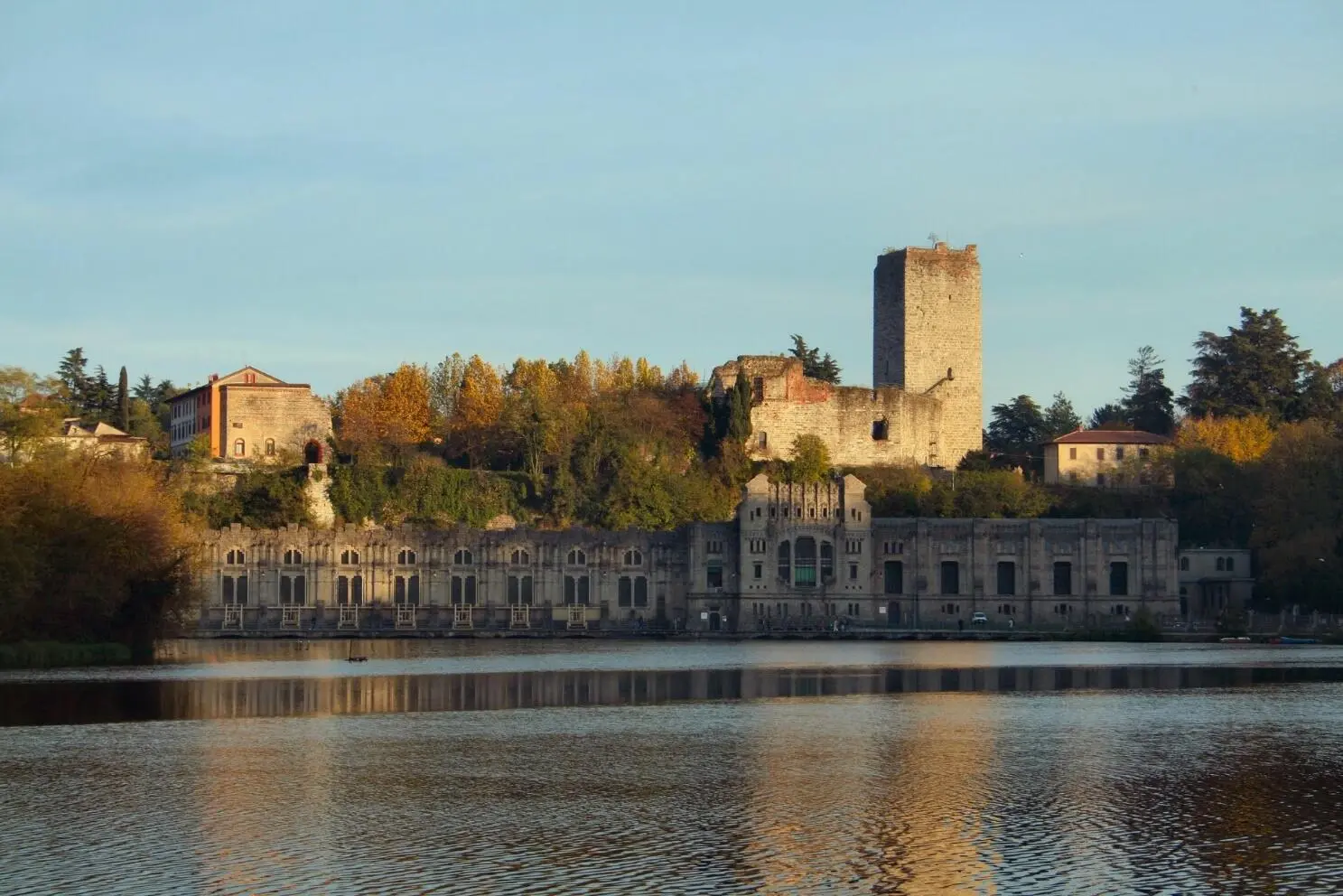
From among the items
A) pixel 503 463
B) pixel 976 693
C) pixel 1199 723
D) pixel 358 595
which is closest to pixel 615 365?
pixel 503 463

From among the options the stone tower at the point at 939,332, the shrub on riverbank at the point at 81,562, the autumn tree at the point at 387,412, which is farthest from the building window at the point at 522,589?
the shrub on riverbank at the point at 81,562

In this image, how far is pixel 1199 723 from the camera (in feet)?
177

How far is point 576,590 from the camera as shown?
118438mm

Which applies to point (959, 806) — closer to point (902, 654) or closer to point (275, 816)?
point (275, 816)

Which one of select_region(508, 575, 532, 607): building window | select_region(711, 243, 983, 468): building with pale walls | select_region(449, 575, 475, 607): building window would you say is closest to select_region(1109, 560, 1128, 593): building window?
select_region(711, 243, 983, 468): building with pale walls

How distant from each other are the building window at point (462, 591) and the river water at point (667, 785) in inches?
1804

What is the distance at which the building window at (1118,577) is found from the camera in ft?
377

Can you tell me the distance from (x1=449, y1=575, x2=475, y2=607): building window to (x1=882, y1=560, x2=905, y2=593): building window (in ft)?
78.3

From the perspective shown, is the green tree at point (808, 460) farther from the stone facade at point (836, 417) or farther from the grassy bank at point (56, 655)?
the grassy bank at point (56, 655)

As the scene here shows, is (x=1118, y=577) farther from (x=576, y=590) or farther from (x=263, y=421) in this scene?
(x=263, y=421)

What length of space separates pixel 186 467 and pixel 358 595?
12.3 metres

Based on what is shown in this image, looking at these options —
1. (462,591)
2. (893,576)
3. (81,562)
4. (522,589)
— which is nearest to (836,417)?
(893,576)

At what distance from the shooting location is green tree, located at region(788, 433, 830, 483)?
12156cm

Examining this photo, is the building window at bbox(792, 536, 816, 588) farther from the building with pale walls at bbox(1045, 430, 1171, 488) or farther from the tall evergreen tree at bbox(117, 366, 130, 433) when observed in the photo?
the tall evergreen tree at bbox(117, 366, 130, 433)
